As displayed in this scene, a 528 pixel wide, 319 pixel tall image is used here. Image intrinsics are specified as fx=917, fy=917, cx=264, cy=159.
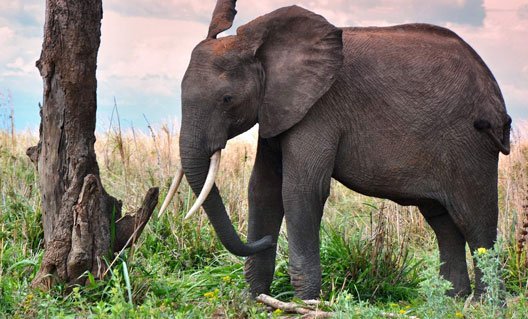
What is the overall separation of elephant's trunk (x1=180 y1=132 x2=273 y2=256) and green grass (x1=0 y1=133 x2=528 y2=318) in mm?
358

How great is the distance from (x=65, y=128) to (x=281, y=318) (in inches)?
85.3

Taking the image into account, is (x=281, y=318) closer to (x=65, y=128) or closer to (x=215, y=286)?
(x=215, y=286)

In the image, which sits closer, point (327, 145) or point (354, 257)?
point (327, 145)

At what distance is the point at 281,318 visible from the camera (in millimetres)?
6352

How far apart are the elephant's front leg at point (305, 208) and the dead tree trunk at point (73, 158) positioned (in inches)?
40.5

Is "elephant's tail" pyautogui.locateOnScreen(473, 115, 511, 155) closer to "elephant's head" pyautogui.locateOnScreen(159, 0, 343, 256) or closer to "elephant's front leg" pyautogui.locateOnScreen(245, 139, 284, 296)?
"elephant's head" pyautogui.locateOnScreen(159, 0, 343, 256)

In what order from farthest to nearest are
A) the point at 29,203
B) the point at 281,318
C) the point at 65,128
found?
the point at 29,203, the point at 65,128, the point at 281,318

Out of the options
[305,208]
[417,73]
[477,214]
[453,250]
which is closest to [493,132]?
[477,214]

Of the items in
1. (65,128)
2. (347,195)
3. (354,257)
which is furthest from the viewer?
(347,195)

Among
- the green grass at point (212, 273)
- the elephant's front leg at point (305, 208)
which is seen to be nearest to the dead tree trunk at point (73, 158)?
the green grass at point (212, 273)

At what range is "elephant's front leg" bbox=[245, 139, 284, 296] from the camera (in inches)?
298

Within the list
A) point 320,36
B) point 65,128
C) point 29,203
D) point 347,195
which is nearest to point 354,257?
point 320,36

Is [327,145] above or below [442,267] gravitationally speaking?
above

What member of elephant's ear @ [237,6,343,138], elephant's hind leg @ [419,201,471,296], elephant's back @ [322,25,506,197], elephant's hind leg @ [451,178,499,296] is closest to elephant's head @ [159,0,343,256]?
elephant's ear @ [237,6,343,138]
